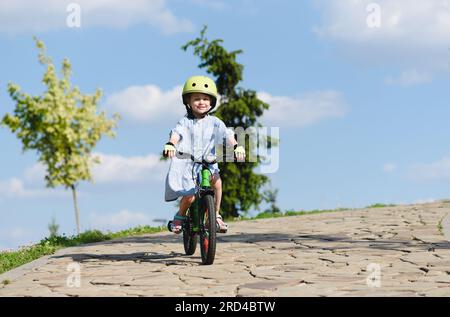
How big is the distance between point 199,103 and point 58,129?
57.6ft

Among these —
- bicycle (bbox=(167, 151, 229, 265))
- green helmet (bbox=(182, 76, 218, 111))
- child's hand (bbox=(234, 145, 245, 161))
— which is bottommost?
bicycle (bbox=(167, 151, 229, 265))

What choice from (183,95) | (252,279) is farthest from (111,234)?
(252,279)

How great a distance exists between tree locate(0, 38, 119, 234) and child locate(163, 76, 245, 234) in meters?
16.6

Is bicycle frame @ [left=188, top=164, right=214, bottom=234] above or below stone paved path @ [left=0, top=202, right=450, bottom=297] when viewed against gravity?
above

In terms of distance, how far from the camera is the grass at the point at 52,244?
32.4 ft

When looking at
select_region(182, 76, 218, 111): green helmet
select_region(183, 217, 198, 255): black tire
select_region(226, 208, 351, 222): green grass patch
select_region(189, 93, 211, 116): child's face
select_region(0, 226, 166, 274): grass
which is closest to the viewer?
select_region(182, 76, 218, 111): green helmet

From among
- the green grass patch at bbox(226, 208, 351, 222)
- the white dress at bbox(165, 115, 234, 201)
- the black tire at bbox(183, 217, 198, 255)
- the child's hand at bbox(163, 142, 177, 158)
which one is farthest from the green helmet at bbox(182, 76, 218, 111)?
the green grass patch at bbox(226, 208, 351, 222)

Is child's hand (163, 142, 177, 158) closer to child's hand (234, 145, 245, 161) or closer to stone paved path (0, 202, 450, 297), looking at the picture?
child's hand (234, 145, 245, 161)

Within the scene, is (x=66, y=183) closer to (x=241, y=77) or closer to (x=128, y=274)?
(x=241, y=77)

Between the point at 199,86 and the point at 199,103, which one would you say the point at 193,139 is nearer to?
the point at 199,103

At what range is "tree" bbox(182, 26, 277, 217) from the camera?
83.4 feet

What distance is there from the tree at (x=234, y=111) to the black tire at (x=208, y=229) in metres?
17.3

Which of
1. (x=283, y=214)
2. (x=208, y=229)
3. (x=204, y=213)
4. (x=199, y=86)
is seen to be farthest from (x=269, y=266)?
(x=283, y=214)

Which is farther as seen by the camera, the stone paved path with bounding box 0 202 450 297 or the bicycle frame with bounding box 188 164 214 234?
the bicycle frame with bounding box 188 164 214 234
